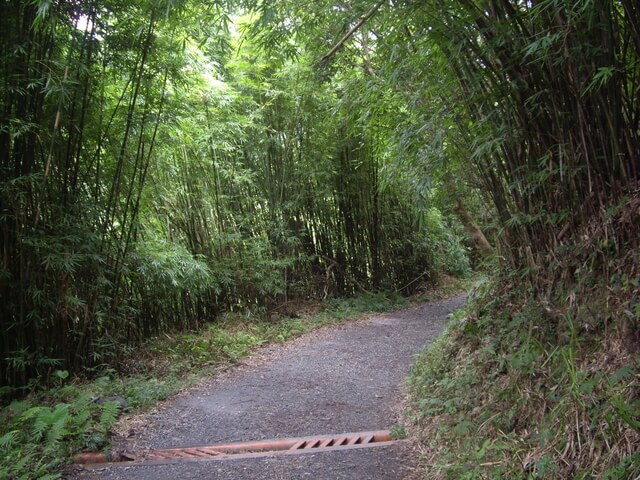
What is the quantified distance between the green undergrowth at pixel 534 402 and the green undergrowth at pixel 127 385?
185 cm

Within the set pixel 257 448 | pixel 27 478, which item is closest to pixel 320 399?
pixel 257 448

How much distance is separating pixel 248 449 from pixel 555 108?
2307mm

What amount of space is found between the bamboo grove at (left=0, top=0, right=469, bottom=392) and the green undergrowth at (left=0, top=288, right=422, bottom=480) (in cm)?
25

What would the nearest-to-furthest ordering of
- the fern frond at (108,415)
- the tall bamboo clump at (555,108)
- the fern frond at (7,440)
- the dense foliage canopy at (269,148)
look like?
1. the tall bamboo clump at (555,108)
2. the dense foliage canopy at (269,148)
3. the fern frond at (7,440)
4. the fern frond at (108,415)

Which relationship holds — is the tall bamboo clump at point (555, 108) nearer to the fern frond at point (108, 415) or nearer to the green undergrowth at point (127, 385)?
the fern frond at point (108, 415)

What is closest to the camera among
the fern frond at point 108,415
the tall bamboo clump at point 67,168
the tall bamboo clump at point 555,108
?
the tall bamboo clump at point 555,108

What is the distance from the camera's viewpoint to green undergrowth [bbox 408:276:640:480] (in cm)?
162

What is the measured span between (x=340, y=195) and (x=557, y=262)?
17.4ft

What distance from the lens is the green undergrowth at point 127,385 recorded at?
2566mm

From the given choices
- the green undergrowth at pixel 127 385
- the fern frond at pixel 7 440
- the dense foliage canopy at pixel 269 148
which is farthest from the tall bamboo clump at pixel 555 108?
the fern frond at pixel 7 440

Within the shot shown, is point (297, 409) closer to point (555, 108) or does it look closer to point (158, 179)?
point (555, 108)

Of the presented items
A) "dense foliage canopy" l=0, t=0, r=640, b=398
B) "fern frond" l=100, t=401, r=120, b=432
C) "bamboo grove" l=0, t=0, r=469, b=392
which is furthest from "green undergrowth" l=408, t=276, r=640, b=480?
"bamboo grove" l=0, t=0, r=469, b=392

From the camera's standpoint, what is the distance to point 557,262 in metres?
2.37

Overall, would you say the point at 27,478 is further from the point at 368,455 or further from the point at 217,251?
the point at 217,251
